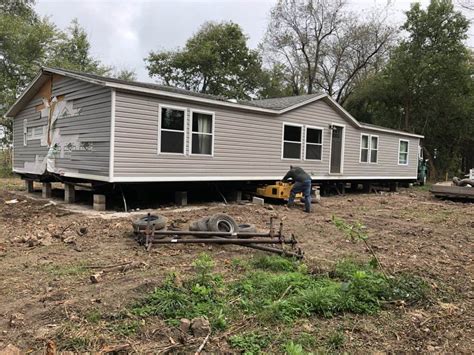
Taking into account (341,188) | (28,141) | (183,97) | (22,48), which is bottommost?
(341,188)

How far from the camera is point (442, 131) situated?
26.7 m

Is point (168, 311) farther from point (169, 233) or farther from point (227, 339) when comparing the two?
point (169, 233)

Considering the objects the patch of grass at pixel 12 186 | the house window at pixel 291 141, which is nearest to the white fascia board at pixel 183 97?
the house window at pixel 291 141

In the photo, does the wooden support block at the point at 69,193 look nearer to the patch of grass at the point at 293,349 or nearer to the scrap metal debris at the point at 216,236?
the scrap metal debris at the point at 216,236

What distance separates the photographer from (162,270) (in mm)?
4840

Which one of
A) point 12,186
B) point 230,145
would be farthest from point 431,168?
point 12,186

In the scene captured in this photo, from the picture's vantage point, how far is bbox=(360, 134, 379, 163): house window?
16750mm

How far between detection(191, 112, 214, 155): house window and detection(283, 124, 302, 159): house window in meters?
3.35

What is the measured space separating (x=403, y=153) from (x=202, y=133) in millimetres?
12512

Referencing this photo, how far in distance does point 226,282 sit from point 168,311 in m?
1.03

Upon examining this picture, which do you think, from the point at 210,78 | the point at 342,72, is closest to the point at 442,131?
the point at 342,72

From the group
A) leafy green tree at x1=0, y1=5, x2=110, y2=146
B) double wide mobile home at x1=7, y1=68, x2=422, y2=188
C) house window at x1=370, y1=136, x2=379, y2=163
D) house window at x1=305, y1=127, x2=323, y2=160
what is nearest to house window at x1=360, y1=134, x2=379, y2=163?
house window at x1=370, y1=136, x2=379, y2=163

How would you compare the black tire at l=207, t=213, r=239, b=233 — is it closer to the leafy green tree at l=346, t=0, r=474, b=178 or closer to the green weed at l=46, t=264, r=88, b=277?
the green weed at l=46, t=264, r=88, b=277

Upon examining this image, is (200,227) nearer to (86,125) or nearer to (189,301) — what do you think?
(189,301)
